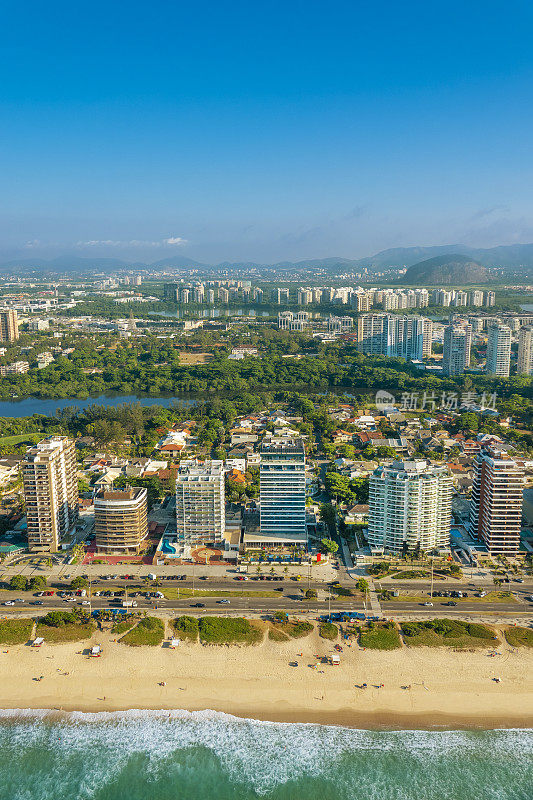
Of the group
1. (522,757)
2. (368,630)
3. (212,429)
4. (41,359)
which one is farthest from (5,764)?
Result: (41,359)

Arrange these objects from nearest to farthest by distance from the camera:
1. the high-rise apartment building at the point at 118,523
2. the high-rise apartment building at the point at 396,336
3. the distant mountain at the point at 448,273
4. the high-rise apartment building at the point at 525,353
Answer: the high-rise apartment building at the point at 118,523 < the high-rise apartment building at the point at 525,353 < the high-rise apartment building at the point at 396,336 < the distant mountain at the point at 448,273

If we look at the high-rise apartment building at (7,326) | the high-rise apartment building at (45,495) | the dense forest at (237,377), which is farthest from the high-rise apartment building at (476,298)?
the high-rise apartment building at (45,495)

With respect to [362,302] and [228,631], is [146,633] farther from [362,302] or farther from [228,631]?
[362,302]

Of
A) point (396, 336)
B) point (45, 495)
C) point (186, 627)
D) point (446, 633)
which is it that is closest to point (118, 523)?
point (45, 495)

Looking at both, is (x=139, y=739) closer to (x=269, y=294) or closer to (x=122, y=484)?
(x=122, y=484)

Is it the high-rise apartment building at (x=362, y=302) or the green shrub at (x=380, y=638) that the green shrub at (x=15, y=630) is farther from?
the high-rise apartment building at (x=362, y=302)

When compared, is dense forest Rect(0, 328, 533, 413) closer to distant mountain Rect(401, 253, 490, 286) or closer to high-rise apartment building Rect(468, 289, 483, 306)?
high-rise apartment building Rect(468, 289, 483, 306)
